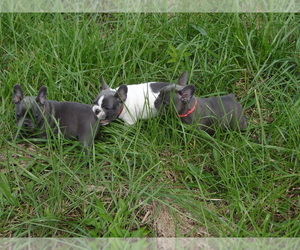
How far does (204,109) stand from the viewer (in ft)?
14.2

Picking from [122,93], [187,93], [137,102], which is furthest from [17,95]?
[187,93]

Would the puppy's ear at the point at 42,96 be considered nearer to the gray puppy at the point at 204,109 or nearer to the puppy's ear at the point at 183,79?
the gray puppy at the point at 204,109

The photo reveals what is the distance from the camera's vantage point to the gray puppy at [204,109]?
4266 mm

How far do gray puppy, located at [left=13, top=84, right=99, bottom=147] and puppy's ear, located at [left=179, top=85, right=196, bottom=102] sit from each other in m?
0.79

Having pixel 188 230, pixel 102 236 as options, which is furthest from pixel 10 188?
pixel 188 230

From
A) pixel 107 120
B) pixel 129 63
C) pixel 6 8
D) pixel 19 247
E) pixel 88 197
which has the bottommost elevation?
pixel 19 247

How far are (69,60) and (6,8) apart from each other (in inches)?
43.0

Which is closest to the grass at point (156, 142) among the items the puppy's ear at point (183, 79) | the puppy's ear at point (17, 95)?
the puppy's ear at point (183, 79)

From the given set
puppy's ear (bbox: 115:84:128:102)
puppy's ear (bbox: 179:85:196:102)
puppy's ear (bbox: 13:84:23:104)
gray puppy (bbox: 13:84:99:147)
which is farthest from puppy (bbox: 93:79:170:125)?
puppy's ear (bbox: 13:84:23:104)

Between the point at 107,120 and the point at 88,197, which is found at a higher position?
the point at 107,120

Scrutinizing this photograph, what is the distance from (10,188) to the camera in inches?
147

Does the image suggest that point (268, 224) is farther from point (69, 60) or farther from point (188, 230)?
point (69, 60)

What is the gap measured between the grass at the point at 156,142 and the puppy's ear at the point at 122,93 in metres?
0.26

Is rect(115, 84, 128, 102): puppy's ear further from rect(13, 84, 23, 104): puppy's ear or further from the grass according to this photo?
rect(13, 84, 23, 104): puppy's ear
